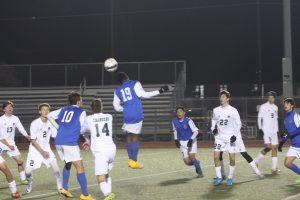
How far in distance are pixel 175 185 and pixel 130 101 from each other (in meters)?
2.25

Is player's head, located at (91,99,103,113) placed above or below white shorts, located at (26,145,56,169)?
above

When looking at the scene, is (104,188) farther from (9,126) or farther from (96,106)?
(9,126)

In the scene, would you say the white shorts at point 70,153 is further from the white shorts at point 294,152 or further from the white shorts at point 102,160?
the white shorts at point 294,152

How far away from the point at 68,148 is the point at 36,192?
1.82 m

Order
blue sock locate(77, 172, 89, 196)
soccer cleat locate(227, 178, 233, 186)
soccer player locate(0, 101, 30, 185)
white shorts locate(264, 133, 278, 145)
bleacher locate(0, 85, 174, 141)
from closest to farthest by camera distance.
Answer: blue sock locate(77, 172, 89, 196)
soccer cleat locate(227, 178, 233, 186)
soccer player locate(0, 101, 30, 185)
white shorts locate(264, 133, 278, 145)
bleacher locate(0, 85, 174, 141)

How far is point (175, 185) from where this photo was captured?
39.3 ft

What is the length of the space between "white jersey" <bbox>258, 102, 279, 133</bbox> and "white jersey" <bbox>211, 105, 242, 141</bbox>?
2.73 m

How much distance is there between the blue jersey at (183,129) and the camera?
13398 millimetres

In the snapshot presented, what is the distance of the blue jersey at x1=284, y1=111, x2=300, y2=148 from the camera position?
11656 millimetres

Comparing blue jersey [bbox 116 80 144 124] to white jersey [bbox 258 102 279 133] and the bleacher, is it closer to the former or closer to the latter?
white jersey [bbox 258 102 279 133]

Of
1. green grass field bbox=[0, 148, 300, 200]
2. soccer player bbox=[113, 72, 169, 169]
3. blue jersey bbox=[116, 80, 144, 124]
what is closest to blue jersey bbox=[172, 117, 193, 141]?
green grass field bbox=[0, 148, 300, 200]

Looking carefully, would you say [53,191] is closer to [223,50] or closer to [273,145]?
[273,145]

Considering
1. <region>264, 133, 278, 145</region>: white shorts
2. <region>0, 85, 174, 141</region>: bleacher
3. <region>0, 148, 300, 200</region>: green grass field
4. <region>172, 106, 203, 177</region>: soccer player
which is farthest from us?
<region>0, 85, 174, 141</region>: bleacher

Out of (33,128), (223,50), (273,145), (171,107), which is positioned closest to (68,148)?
(33,128)
